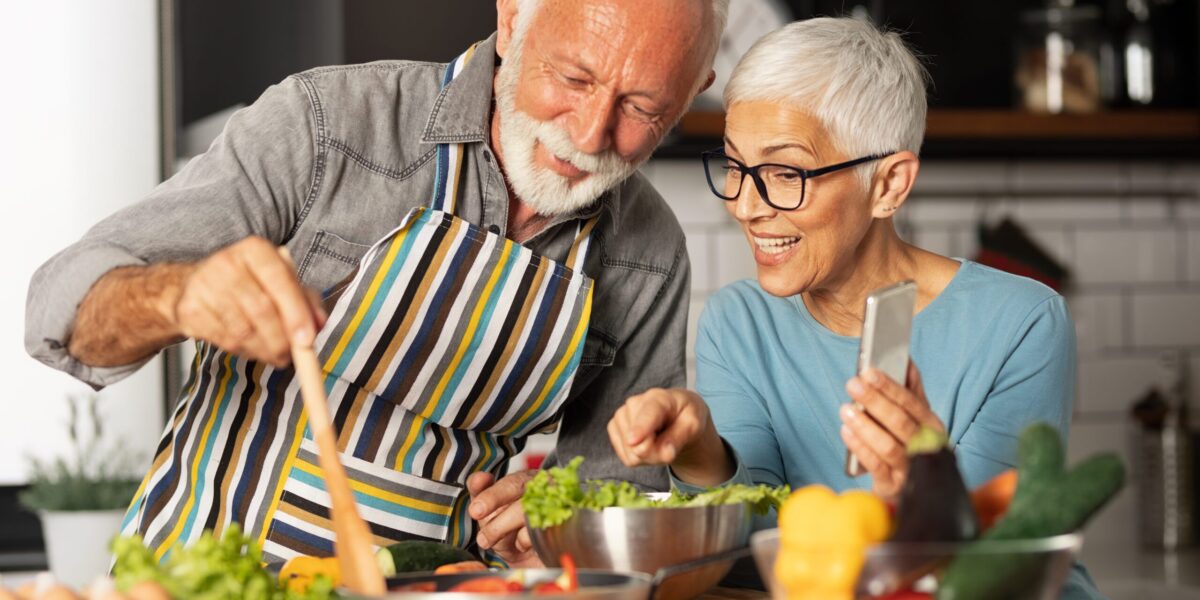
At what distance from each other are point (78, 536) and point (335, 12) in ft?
3.70

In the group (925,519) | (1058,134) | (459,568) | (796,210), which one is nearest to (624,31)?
(796,210)

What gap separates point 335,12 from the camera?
2119 mm

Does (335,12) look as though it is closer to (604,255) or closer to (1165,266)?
(604,255)

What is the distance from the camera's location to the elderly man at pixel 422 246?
1.57 m

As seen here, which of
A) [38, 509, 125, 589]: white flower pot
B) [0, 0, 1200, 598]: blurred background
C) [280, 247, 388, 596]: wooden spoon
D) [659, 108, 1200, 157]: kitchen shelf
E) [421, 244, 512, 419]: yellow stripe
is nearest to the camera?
[280, 247, 388, 596]: wooden spoon

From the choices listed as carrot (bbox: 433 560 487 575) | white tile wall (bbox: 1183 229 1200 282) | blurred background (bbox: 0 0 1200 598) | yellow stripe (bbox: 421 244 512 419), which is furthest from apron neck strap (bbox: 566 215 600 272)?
white tile wall (bbox: 1183 229 1200 282)

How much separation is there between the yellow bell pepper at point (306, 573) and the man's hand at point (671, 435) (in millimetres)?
323

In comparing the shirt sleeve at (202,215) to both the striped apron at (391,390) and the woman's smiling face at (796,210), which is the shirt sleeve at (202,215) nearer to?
the striped apron at (391,390)

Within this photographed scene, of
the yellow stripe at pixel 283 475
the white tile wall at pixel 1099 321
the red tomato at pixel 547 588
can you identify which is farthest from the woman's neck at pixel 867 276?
the white tile wall at pixel 1099 321

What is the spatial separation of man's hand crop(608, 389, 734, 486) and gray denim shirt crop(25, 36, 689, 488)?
0.35 m

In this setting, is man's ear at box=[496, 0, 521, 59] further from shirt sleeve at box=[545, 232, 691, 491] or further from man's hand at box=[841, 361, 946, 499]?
man's hand at box=[841, 361, 946, 499]

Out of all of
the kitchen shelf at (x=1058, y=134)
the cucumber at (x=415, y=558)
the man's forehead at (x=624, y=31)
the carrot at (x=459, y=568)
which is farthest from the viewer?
the kitchen shelf at (x=1058, y=134)

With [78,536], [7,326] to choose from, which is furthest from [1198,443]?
[7,326]

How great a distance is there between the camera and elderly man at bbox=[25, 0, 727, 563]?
1.57 m
